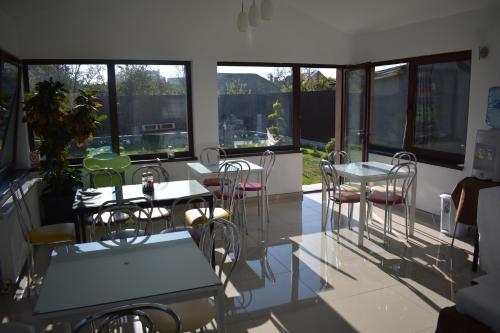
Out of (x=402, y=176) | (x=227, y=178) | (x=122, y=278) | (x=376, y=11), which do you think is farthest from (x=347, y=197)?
(x=122, y=278)

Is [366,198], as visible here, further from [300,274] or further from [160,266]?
[160,266]

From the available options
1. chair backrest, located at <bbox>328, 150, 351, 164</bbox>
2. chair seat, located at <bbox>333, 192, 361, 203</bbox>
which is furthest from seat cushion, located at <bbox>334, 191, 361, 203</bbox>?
chair backrest, located at <bbox>328, 150, 351, 164</bbox>

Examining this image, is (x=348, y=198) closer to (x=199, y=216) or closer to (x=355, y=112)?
(x=199, y=216)

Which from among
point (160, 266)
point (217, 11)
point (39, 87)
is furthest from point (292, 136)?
point (160, 266)

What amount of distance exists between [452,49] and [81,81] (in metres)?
4.35

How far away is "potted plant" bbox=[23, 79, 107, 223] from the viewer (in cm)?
422

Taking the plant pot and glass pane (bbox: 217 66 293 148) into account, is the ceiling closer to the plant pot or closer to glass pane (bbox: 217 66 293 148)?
glass pane (bbox: 217 66 293 148)

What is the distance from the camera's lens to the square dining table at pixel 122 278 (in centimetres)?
166

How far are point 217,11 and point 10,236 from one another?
3.63 meters

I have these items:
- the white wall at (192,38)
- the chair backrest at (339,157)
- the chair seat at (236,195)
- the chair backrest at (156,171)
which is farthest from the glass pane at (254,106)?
the chair seat at (236,195)

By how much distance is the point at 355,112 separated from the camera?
631cm

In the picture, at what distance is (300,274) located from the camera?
347 centimetres

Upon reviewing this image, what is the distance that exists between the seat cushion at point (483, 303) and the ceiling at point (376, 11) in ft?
10.6

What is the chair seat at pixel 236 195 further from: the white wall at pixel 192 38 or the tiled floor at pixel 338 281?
the white wall at pixel 192 38
